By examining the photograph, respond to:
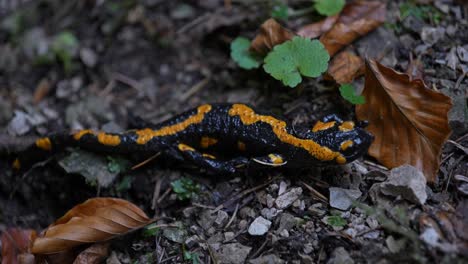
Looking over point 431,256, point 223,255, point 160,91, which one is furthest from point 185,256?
point 160,91

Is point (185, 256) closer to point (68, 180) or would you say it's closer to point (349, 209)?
point (349, 209)

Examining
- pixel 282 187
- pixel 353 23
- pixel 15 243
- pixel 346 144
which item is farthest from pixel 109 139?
pixel 353 23

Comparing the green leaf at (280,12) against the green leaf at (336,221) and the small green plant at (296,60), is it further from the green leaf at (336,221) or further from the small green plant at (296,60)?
the green leaf at (336,221)

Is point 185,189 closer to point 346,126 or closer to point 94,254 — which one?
point 94,254

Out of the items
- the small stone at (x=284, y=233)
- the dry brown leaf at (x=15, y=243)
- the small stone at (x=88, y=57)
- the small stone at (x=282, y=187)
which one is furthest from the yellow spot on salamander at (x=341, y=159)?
the small stone at (x=88, y=57)

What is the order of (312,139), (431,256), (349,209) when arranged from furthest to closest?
(312,139), (349,209), (431,256)

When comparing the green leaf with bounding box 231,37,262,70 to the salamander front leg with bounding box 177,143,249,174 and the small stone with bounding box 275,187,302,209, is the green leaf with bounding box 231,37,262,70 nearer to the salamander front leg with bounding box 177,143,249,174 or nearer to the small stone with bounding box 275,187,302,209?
the salamander front leg with bounding box 177,143,249,174
